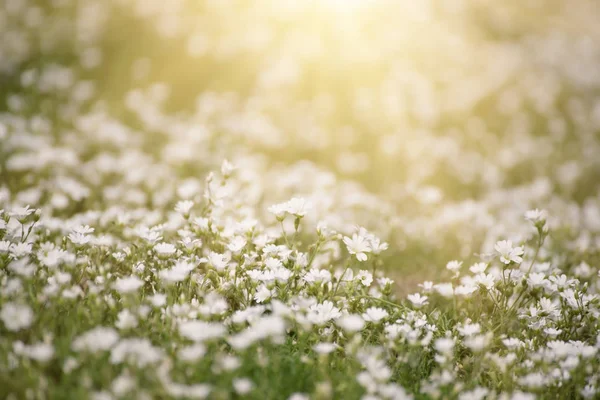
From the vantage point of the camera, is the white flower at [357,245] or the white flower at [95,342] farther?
the white flower at [357,245]

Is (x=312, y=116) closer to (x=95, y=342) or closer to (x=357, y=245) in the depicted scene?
(x=357, y=245)

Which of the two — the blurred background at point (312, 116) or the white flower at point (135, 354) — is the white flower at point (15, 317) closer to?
the white flower at point (135, 354)

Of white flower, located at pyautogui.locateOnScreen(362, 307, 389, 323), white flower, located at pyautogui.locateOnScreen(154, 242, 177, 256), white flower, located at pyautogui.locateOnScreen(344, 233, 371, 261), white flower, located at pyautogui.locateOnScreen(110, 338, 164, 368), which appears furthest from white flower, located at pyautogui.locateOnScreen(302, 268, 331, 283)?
white flower, located at pyautogui.locateOnScreen(110, 338, 164, 368)

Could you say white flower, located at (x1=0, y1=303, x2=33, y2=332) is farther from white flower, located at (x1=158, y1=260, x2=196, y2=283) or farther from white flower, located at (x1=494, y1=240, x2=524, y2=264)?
white flower, located at (x1=494, y1=240, x2=524, y2=264)

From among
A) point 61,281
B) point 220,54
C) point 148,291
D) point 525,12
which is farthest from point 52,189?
point 525,12

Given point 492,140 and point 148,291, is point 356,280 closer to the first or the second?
point 148,291

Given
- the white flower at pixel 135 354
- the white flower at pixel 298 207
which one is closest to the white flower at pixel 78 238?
the white flower at pixel 135 354

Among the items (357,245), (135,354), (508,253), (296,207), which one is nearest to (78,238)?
(135,354)
